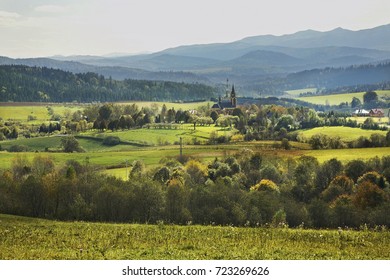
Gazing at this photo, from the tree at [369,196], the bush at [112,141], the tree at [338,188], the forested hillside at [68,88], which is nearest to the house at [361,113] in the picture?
the tree at [338,188]

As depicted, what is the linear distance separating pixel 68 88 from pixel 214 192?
118 feet

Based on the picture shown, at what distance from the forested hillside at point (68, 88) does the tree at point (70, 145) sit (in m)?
7.73

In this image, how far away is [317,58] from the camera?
34.3 meters

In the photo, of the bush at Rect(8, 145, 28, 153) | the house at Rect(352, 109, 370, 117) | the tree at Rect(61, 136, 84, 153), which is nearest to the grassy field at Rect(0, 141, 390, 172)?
the bush at Rect(8, 145, 28, 153)

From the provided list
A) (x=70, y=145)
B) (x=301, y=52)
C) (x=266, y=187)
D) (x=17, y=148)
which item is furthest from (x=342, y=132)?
(x=301, y=52)

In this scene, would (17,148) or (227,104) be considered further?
(227,104)

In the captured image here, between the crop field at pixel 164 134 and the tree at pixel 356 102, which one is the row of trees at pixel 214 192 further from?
the tree at pixel 356 102

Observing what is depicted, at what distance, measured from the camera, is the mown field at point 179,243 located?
933 centimetres

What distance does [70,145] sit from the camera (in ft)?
69.2

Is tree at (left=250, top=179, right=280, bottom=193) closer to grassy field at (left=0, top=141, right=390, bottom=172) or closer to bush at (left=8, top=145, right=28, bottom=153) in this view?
grassy field at (left=0, top=141, right=390, bottom=172)

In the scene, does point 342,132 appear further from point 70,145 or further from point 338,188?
point 70,145

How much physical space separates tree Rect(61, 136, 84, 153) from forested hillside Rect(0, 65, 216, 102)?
7.73m
